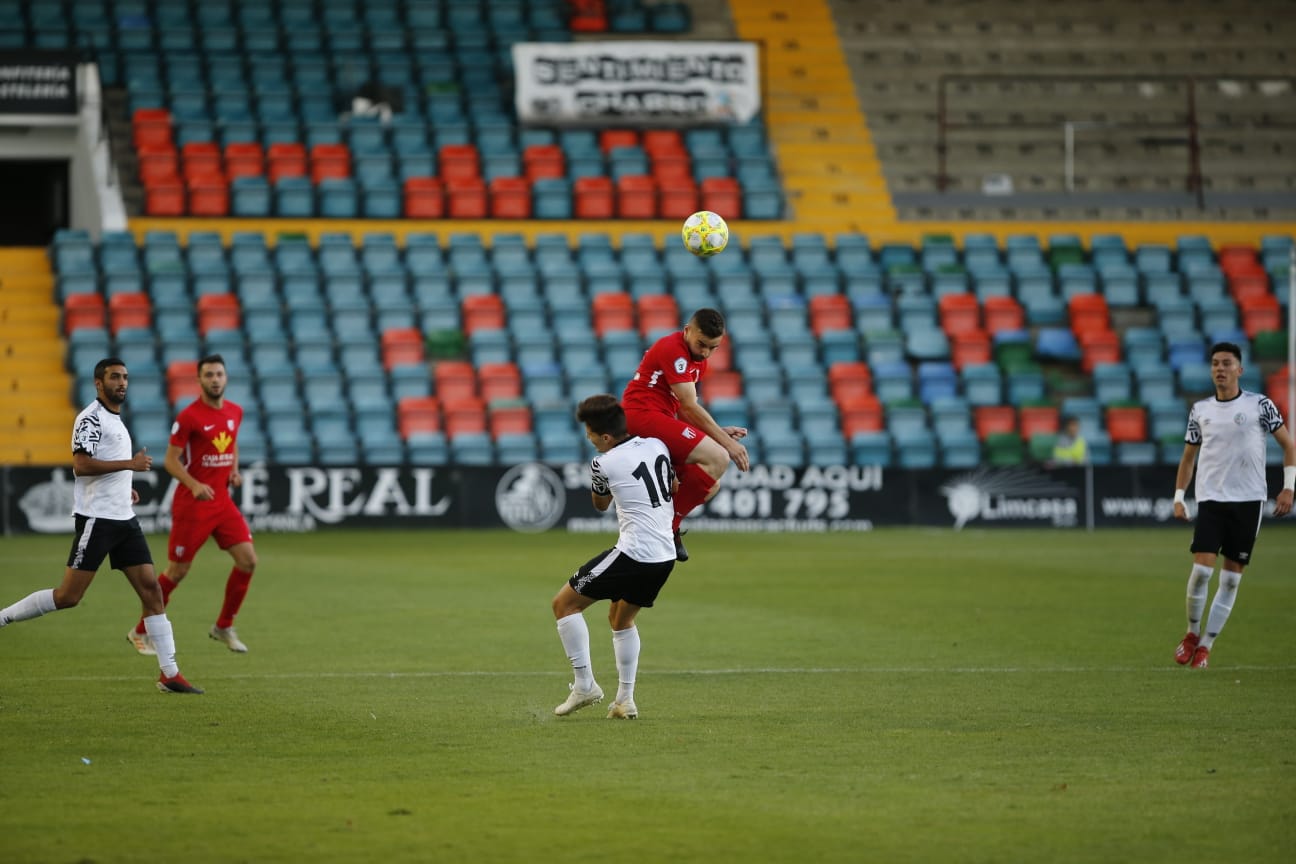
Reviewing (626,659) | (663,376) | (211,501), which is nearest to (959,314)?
(211,501)

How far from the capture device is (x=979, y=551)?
23.5 m

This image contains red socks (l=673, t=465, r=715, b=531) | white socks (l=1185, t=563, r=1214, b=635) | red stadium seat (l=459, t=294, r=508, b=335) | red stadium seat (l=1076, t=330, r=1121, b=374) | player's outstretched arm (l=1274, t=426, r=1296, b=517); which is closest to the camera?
red socks (l=673, t=465, r=715, b=531)

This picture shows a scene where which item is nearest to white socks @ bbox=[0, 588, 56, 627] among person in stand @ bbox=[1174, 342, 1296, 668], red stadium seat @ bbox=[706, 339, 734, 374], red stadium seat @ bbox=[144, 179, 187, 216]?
person in stand @ bbox=[1174, 342, 1296, 668]

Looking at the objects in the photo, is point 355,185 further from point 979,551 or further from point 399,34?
point 979,551

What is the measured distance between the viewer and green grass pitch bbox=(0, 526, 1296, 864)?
696cm

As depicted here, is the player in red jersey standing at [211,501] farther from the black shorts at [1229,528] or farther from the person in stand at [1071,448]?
the person in stand at [1071,448]

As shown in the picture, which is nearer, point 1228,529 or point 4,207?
point 1228,529

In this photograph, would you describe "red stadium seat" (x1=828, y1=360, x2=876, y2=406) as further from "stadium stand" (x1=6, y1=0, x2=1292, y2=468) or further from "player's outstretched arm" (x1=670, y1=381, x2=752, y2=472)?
"player's outstretched arm" (x1=670, y1=381, x2=752, y2=472)

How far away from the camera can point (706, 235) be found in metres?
12.5

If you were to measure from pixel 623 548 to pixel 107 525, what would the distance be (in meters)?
3.38

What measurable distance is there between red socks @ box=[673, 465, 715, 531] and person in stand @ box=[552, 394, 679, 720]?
3.45 feet

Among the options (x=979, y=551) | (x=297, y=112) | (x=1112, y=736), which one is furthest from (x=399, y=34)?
(x=1112, y=736)

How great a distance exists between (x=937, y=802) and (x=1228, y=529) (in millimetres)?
5734

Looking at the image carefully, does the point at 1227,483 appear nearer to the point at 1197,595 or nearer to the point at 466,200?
the point at 1197,595
